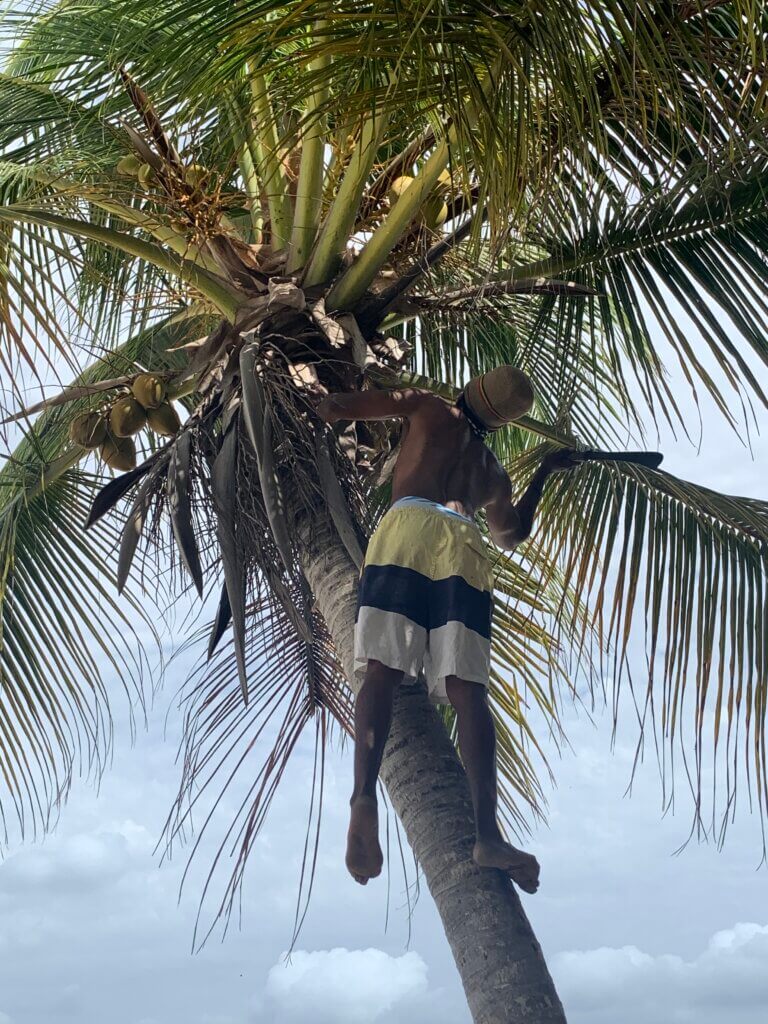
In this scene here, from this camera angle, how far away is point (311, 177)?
4340 mm

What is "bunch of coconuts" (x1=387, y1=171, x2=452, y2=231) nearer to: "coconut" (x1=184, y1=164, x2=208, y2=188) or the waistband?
"coconut" (x1=184, y1=164, x2=208, y2=188)

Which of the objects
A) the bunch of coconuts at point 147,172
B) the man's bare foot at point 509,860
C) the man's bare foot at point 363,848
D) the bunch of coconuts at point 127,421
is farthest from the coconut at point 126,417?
the man's bare foot at point 509,860

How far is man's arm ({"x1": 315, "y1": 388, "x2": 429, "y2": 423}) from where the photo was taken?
4.13 metres

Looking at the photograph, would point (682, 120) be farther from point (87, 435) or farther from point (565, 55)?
point (87, 435)

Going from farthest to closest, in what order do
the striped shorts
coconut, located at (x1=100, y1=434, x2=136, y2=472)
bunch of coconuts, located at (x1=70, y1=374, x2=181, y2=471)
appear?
coconut, located at (x1=100, y1=434, x2=136, y2=472), bunch of coconuts, located at (x1=70, y1=374, x2=181, y2=471), the striped shorts

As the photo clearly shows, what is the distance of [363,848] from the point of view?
3398 mm

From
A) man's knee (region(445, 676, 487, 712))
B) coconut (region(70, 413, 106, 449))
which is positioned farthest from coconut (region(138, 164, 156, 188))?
man's knee (region(445, 676, 487, 712))

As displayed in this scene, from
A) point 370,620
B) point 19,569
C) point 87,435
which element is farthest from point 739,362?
point 19,569

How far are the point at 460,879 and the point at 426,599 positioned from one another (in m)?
0.87

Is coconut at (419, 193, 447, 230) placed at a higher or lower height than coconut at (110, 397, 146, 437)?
higher

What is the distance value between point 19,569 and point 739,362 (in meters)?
3.66

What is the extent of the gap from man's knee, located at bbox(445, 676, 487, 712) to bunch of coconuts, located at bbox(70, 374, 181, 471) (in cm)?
162

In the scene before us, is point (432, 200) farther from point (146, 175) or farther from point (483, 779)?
point (483, 779)

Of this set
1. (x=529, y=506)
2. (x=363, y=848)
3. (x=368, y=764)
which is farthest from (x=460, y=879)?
(x=529, y=506)
